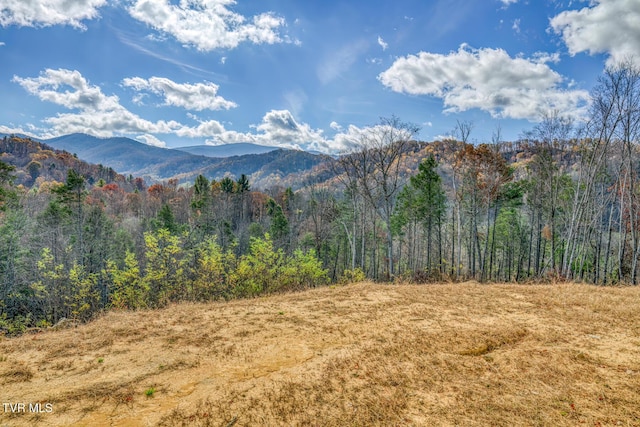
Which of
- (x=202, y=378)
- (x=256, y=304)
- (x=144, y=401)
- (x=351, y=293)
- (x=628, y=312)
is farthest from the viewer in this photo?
(x=351, y=293)

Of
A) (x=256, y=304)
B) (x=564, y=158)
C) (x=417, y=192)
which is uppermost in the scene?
(x=564, y=158)

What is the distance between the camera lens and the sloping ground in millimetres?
4285

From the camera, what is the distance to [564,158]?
1862 cm

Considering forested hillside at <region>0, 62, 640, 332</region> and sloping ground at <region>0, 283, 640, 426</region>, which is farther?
forested hillside at <region>0, 62, 640, 332</region>

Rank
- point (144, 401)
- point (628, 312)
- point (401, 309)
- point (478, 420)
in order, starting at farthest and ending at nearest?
point (401, 309) → point (628, 312) → point (144, 401) → point (478, 420)

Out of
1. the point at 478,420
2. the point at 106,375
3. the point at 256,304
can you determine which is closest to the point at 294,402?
the point at 478,420

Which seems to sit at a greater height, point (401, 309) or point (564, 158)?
point (564, 158)

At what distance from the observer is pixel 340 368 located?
220 inches

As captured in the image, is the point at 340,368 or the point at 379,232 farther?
the point at 379,232

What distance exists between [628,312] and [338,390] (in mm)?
8573

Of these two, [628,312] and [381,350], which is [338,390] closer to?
[381,350]

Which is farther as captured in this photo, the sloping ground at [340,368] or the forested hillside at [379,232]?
the forested hillside at [379,232]

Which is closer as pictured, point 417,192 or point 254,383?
point 254,383

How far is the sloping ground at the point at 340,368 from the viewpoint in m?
4.29
